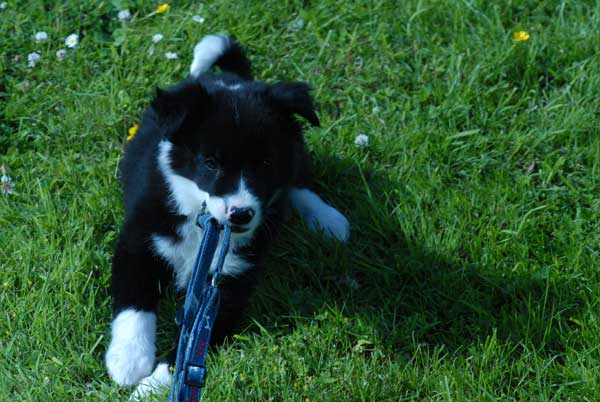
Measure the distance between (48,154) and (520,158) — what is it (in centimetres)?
201

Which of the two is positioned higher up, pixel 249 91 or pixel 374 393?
pixel 249 91

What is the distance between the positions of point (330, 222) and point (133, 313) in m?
0.90

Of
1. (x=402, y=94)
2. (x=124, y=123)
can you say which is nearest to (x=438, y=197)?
(x=402, y=94)

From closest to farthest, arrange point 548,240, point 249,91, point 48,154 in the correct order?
point 249,91 → point 548,240 → point 48,154

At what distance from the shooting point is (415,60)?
4.13 metres

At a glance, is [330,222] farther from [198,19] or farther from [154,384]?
[198,19]

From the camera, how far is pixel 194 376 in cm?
219

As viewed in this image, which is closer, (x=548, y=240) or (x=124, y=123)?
(x=548, y=240)

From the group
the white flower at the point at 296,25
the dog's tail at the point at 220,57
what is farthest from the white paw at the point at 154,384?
the white flower at the point at 296,25

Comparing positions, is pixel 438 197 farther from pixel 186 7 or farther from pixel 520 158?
pixel 186 7

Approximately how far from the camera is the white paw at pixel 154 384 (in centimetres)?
267

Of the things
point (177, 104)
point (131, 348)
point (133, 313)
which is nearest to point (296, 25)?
point (177, 104)

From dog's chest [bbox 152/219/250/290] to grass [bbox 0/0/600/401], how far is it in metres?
0.16

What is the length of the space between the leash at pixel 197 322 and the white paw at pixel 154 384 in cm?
21
